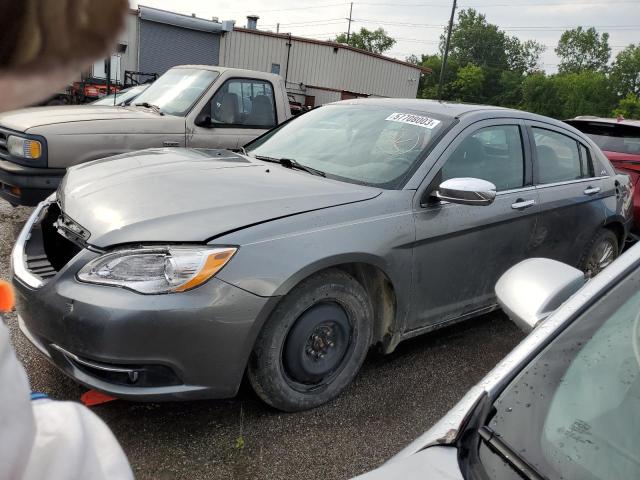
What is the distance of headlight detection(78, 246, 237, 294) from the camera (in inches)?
94.4

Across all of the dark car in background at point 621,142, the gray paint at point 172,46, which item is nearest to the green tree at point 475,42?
the gray paint at point 172,46

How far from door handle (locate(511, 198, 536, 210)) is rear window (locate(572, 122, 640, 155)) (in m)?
3.56

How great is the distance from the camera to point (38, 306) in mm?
2543

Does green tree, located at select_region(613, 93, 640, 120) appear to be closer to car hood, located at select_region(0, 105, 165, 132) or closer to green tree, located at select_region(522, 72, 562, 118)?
green tree, located at select_region(522, 72, 562, 118)

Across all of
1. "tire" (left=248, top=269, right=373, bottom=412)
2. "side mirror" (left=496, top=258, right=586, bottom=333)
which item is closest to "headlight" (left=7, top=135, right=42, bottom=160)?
"tire" (left=248, top=269, right=373, bottom=412)

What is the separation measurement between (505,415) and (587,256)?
3690mm

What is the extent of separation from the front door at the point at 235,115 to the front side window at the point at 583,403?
481cm

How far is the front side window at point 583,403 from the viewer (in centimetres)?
124

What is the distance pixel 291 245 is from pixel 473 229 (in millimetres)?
1369

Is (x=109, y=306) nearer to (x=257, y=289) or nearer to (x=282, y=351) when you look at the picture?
(x=257, y=289)

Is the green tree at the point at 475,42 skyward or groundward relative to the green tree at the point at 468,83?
skyward

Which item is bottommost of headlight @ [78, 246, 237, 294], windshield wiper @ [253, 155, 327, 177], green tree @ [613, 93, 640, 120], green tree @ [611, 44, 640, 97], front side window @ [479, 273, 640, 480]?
headlight @ [78, 246, 237, 294]

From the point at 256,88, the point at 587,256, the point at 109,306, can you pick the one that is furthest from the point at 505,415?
the point at 256,88

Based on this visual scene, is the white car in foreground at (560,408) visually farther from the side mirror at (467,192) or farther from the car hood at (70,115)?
the car hood at (70,115)
